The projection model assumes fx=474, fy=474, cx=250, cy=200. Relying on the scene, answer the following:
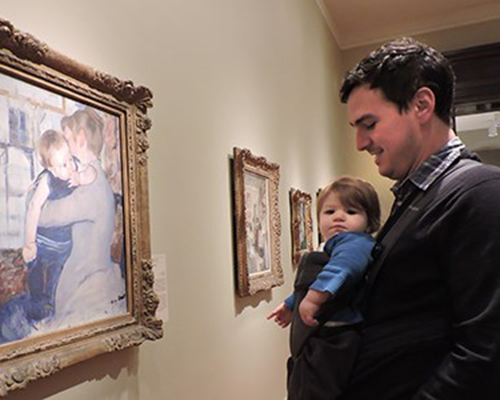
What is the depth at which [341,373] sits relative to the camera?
3.38ft

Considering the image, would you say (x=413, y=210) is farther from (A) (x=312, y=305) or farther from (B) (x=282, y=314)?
(B) (x=282, y=314)

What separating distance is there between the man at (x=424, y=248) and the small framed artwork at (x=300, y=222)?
6.03 ft

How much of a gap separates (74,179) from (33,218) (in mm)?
162

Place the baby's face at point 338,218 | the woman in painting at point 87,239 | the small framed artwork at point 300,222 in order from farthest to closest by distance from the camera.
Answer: the small framed artwork at point 300,222 → the baby's face at point 338,218 → the woman in painting at point 87,239

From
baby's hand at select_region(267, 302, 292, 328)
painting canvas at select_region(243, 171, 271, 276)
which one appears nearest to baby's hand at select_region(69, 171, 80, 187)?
baby's hand at select_region(267, 302, 292, 328)

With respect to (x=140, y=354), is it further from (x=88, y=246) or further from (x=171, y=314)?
(x=88, y=246)

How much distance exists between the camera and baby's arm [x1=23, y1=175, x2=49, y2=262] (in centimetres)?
98

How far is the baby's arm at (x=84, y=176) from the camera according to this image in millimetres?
1130

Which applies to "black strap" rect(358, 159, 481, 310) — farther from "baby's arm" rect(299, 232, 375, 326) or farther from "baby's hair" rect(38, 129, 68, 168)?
"baby's hair" rect(38, 129, 68, 168)

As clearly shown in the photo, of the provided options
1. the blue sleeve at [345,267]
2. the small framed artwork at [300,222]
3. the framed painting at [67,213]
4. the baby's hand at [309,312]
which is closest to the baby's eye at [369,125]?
the blue sleeve at [345,267]

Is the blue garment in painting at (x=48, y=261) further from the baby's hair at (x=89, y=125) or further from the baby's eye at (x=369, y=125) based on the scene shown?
the baby's eye at (x=369, y=125)

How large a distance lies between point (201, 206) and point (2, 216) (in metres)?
0.93

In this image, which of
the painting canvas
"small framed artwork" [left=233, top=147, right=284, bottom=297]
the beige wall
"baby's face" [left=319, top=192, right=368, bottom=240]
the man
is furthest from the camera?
the painting canvas

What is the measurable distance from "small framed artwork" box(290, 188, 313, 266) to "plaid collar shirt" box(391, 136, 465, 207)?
1897 mm
